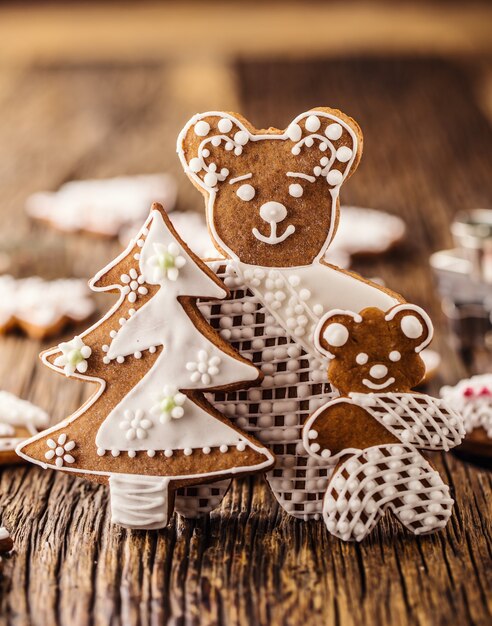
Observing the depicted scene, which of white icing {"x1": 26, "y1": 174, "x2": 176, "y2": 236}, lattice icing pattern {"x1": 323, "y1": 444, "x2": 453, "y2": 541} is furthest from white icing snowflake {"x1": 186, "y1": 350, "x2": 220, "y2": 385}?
white icing {"x1": 26, "y1": 174, "x2": 176, "y2": 236}

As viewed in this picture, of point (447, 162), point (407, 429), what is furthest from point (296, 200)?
point (447, 162)

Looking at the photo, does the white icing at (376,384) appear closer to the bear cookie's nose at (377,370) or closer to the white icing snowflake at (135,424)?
the bear cookie's nose at (377,370)

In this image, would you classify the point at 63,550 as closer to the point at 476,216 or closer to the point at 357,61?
the point at 476,216

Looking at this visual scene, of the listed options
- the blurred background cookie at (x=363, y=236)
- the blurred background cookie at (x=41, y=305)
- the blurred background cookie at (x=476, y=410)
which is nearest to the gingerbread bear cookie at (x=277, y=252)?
the blurred background cookie at (x=476, y=410)

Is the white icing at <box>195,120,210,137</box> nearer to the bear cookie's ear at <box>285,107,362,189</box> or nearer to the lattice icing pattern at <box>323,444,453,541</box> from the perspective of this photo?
the bear cookie's ear at <box>285,107,362,189</box>

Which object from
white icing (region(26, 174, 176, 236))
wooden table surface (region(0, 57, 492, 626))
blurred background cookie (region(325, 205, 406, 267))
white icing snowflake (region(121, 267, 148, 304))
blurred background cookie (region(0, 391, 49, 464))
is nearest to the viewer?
wooden table surface (region(0, 57, 492, 626))
